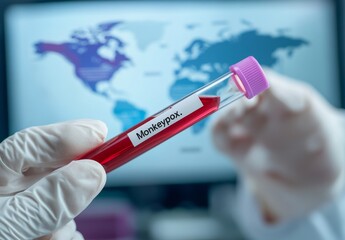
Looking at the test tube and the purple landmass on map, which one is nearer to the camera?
the test tube

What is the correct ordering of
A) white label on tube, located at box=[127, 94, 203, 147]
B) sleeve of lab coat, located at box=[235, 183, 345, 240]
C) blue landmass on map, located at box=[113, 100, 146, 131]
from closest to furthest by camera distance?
white label on tube, located at box=[127, 94, 203, 147] → blue landmass on map, located at box=[113, 100, 146, 131] → sleeve of lab coat, located at box=[235, 183, 345, 240]

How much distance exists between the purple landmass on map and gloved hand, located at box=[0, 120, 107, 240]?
0.21m

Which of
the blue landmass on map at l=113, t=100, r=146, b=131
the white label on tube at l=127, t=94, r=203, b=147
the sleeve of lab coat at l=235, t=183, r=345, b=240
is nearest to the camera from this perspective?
the white label on tube at l=127, t=94, r=203, b=147

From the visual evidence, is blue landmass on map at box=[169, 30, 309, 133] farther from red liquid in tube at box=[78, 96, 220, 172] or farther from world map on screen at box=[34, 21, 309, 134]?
red liquid in tube at box=[78, 96, 220, 172]

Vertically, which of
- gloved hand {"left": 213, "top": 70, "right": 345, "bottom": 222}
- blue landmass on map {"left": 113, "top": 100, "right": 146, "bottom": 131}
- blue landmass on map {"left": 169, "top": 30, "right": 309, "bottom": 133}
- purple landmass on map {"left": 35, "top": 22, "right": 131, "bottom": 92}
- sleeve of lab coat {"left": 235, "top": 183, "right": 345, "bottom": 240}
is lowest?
sleeve of lab coat {"left": 235, "top": 183, "right": 345, "bottom": 240}

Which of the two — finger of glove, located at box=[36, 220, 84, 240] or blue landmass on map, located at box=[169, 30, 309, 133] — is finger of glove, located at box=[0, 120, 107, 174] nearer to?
finger of glove, located at box=[36, 220, 84, 240]

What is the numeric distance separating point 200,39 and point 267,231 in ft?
1.00

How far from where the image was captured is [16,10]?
0.88 meters

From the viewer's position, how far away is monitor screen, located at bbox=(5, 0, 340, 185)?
612 millimetres

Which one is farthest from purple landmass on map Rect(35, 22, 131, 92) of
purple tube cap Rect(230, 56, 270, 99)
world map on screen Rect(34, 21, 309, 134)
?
purple tube cap Rect(230, 56, 270, 99)

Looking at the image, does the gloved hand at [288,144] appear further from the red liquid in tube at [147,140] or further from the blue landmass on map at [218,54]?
the red liquid in tube at [147,140]

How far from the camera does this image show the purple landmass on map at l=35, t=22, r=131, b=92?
0.59 metres

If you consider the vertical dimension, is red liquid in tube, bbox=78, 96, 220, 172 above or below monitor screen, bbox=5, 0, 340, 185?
above

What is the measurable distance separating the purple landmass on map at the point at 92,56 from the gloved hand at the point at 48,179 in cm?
21
